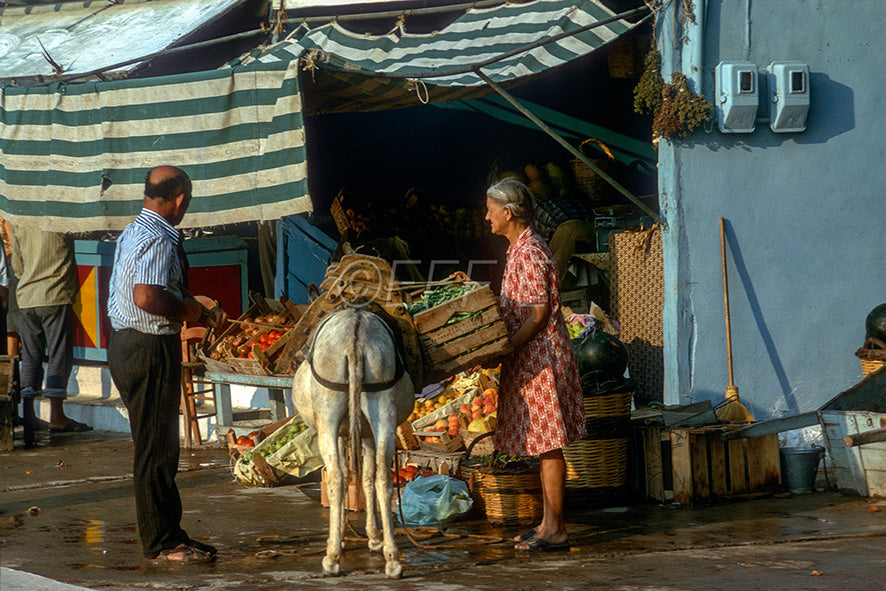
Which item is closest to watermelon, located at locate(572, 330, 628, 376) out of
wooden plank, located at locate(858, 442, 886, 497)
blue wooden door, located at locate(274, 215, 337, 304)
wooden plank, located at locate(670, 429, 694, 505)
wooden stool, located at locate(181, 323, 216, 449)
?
wooden plank, located at locate(670, 429, 694, 505)

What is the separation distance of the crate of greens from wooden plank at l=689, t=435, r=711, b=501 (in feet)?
6.67

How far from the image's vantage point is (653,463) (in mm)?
7133

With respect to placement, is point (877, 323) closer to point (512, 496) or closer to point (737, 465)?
point (737, 465)

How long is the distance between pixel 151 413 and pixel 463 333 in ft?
5.66

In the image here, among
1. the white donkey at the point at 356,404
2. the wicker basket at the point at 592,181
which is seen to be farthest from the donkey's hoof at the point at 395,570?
the wicker basket at the point at 592,181

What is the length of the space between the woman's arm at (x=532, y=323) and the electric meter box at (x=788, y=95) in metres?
3.62

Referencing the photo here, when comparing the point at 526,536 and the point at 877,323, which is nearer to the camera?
the point at 526,536

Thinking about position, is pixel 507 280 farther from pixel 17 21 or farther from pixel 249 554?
pixel 17 21

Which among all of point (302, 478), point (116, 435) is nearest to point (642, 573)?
point (302, 478)

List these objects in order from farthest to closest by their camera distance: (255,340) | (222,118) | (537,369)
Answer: (255,340) < (222,118) < (537,369)

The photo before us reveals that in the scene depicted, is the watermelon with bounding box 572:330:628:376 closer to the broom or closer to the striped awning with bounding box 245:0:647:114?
the broom

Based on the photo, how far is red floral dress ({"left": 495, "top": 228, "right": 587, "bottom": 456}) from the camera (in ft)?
18.8

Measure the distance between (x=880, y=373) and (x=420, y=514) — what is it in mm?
3399

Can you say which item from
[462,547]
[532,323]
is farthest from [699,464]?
[532,323]
